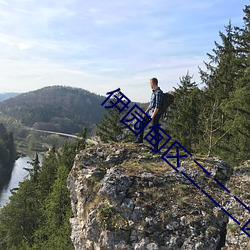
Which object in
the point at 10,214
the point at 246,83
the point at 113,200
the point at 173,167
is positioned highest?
the point at 246,83

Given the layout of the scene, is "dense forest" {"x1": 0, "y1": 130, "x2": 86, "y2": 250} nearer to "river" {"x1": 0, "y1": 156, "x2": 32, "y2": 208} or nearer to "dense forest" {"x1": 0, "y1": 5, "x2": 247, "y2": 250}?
"dense forest" {"x1": 0, "y1": 5, "x2": 247, "y2": 250}

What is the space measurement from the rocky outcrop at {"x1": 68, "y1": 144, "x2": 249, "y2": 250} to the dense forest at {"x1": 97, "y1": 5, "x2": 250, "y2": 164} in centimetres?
822

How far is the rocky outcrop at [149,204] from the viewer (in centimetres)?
766

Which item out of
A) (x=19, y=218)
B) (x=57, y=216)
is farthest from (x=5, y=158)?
(x=57, y=216)

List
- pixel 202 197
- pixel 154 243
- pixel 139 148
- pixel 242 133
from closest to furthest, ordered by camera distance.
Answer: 1. pixel 154 243
2. pixel 202 197
3. pixel 139 148
4. pixel 242 133

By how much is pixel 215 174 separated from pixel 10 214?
25180mm

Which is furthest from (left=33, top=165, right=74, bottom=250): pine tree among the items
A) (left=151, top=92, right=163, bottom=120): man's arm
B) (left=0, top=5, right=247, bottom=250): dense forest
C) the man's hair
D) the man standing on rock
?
the man's hair

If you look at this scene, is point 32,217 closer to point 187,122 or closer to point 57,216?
point 57,216

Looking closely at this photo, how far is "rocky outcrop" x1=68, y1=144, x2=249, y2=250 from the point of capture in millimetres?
7664

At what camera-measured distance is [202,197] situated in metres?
8.57

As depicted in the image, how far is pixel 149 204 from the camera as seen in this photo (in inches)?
330

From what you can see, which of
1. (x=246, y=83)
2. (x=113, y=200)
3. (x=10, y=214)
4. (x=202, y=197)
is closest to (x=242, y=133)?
(x=246, y=83)

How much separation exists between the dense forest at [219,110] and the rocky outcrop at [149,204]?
822 cm

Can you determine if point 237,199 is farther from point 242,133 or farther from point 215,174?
point 242,133
